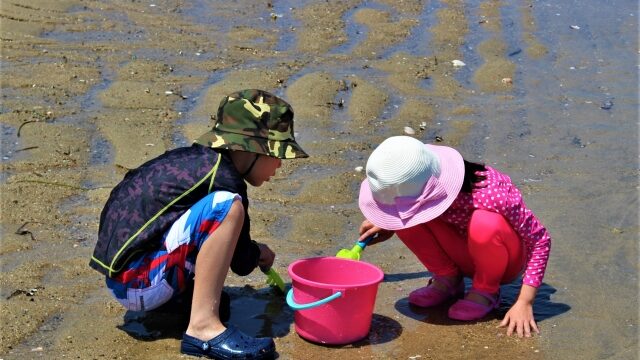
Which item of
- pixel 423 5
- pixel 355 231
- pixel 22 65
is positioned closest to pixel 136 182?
pixel 355 231

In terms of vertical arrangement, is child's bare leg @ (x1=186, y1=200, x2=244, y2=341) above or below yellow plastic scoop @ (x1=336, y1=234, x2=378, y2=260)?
above

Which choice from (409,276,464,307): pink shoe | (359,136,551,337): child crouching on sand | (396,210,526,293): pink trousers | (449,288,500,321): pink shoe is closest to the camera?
(359,136,551,337): child crouching on sand

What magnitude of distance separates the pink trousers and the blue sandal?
2.50ft

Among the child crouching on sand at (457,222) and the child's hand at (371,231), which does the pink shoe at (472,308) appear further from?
the child's hand at (371,231)

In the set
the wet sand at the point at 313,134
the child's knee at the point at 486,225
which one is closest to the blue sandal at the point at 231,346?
the wet sand at the point at 313,134

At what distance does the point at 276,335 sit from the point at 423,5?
5463mm

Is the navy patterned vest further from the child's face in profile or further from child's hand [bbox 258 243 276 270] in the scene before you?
child's hand [bbox 258 243 276 270]

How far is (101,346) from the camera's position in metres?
3.52

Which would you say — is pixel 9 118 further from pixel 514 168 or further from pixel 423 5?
pixel 423 5

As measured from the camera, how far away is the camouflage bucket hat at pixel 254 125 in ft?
11.3

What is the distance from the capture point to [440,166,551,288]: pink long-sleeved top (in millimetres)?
3619

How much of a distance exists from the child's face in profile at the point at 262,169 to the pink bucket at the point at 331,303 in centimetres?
35

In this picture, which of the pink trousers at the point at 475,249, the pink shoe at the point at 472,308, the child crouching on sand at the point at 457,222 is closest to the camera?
the child crouching on sand at the point at 457,222

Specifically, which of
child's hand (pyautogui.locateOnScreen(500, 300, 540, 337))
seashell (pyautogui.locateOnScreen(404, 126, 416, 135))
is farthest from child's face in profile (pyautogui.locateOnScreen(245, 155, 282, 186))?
seashell (pyautogui.locateOnScreen(404, 126, 416, 135))
